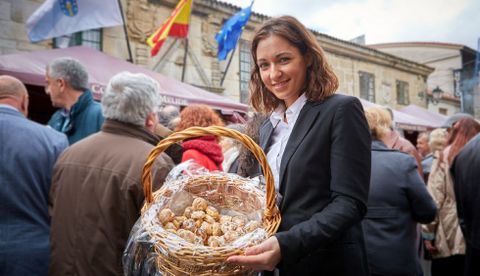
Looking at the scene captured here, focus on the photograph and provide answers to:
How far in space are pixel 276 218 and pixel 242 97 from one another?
1002 centimetres

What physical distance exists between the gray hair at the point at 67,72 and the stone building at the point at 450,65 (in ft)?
73.6

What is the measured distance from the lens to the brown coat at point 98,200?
1.95 m

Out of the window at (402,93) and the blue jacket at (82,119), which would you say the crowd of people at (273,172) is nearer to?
the blue jacket at (82,119)

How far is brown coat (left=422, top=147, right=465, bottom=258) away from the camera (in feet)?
11.8

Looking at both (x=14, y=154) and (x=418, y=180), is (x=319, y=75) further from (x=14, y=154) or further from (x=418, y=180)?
(x=14, y=154)

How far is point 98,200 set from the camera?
6.55ft

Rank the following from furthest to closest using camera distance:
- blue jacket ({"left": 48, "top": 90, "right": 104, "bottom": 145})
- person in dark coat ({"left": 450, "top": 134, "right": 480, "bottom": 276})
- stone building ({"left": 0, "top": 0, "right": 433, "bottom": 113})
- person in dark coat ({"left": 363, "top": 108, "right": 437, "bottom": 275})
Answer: stone building ({"left": 0, "top": 0, "right": 433, "bottom": 113}) < blue jacket ({"left": 48, "top": 90, "right": 104, "bottom": 145}) < person in dark coat ({"left": 450, "top": 134, "right": 480, "bottom": 276}) < person in dark coat ({"left": 363, "top": 108, "right": 437, "bottom": 275})

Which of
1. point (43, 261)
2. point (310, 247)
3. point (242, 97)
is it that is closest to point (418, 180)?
point (310, 247)

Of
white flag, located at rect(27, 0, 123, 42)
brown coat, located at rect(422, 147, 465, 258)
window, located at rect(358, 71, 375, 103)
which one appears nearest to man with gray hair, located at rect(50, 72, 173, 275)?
brown coat, located at rect(422, 147, 465, 258)

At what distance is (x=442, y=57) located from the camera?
85.5ft

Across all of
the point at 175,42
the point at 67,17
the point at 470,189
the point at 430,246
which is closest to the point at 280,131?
the point at 470,189

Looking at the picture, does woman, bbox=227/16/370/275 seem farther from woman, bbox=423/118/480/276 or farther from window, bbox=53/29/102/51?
window, bbox=53/29/102/51

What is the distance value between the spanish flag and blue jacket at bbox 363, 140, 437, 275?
624 cm

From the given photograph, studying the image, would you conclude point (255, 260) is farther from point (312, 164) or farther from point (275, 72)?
point (275, 72)
